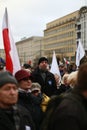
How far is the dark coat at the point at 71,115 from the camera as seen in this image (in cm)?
215

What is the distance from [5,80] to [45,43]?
121m

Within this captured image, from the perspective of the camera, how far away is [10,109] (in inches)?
117

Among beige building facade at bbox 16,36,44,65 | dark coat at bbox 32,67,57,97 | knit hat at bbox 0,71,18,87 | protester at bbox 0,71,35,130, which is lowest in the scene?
beige building facade at bbox 16,36,44,65

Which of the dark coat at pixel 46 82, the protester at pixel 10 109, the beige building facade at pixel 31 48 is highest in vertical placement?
the protester at pixel 10 109

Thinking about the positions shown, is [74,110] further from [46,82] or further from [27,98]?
[46,82]

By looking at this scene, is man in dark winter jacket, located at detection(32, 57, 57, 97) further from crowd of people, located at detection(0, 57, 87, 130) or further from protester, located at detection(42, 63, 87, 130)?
protester, located at detection(42, 63, 87, 130)

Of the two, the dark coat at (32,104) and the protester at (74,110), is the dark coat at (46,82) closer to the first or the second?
the dark coat at (32,104)

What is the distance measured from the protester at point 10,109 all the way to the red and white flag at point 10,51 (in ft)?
7.18

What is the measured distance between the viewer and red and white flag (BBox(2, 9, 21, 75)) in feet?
17.5

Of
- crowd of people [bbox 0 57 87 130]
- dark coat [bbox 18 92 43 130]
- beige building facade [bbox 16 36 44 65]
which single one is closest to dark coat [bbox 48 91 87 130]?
crowd of people [bbox 0 57 87 130]

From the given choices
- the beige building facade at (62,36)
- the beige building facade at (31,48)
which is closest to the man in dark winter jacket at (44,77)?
the beige building facade at (62,36)

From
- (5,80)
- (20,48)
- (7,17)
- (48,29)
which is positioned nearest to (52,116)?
(5,80)

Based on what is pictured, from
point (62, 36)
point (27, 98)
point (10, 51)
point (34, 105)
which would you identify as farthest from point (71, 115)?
point (62, 36)

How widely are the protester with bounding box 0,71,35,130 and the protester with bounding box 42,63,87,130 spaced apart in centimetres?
64
